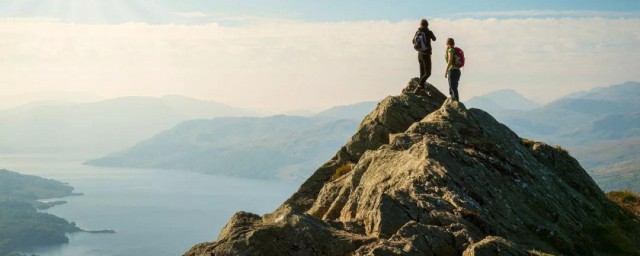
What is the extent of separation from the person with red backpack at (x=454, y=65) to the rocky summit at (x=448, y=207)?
17.6ft

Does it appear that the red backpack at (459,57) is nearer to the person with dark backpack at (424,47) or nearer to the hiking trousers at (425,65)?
the person with dark backpack at (424,47)

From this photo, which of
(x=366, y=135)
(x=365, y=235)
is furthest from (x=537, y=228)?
(x=366, y=135)

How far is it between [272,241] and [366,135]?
15248 mm

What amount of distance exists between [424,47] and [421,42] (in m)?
0.43

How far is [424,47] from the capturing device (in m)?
33.5

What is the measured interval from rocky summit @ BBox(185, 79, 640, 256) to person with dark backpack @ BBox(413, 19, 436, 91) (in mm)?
7513

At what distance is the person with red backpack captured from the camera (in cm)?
3228

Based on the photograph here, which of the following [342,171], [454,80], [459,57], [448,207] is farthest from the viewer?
[459,57]

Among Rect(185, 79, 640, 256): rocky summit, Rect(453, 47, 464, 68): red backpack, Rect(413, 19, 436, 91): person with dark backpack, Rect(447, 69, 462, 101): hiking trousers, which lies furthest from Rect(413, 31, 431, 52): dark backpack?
Rect(185, 79, 640, 256): rocky summit

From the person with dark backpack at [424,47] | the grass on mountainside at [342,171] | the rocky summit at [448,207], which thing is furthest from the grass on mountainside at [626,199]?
the grass on mountainside at [342,171]

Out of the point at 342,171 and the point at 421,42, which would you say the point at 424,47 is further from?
the point at 342,171

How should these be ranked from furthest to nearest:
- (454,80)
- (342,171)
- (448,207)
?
(454,80) < (342,171) < (448,207)

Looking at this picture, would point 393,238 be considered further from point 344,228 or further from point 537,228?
point 537,228

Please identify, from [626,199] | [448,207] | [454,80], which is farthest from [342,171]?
[626,199]
